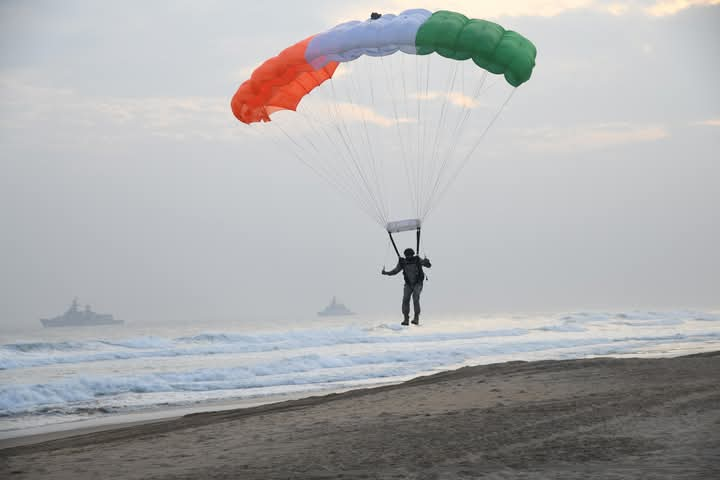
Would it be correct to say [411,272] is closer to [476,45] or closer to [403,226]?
[403,226]

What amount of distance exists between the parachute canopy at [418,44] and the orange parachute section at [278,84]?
21 mm

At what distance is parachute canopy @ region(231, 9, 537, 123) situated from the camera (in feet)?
43.0

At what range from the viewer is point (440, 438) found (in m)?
9.75

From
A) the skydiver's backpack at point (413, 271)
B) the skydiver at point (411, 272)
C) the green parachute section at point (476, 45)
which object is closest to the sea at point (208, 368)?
the skydiver at point (411, 272)

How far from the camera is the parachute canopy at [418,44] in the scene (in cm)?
1310

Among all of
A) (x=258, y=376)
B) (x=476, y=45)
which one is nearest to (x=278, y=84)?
(x=476, y=45)

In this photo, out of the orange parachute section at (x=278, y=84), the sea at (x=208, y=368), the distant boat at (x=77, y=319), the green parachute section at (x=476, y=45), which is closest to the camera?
the green parachute section at (x=476, y=45)

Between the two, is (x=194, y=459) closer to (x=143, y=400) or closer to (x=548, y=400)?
(x=548, y=400)

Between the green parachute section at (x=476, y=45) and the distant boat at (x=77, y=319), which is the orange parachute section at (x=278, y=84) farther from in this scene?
the distant boat at (x=77, y=319)

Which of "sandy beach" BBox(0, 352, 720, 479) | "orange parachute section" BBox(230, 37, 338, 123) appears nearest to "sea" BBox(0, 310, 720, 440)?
"sandy beach" BBox(0, 352, 720, 479)

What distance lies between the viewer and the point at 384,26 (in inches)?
526

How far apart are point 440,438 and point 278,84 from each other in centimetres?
776

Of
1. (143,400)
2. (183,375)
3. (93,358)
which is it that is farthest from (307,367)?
(93,358)

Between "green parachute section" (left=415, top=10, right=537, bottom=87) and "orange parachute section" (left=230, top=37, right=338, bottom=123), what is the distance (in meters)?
2.28
